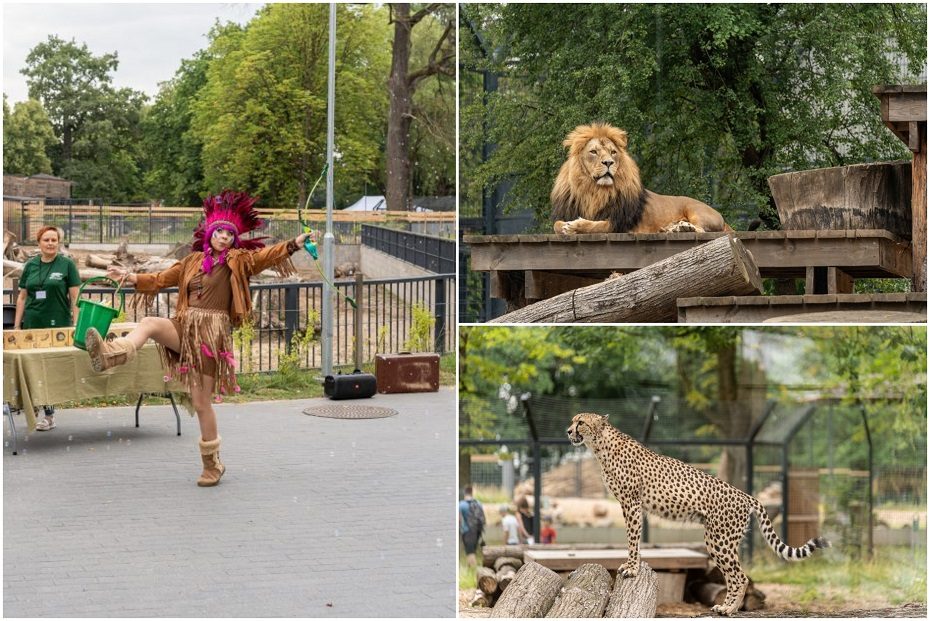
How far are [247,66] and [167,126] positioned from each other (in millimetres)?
6175

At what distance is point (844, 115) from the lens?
10.6m

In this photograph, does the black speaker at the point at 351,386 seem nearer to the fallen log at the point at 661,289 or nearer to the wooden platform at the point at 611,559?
the wooden platform at the point at 611,559

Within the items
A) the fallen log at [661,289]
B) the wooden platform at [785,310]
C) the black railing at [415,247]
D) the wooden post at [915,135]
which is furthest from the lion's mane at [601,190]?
the black railing at [415,247]

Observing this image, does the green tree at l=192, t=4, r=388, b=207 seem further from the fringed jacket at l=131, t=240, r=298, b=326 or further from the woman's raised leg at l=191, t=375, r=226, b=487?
the woman's raised leg at l=191, t=375, r=226, b=487

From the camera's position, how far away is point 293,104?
40.8 m

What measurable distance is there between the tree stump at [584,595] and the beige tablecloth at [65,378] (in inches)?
205

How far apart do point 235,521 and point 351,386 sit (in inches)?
197

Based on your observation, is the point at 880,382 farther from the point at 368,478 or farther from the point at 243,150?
the point at 243,150

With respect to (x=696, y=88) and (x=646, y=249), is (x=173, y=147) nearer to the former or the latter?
(x=696, y=88)

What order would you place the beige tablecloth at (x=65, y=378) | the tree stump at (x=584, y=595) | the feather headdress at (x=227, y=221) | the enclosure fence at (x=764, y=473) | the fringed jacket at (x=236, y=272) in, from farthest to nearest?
the enclosure fence at (x=764, y=473)
the beige tablecloth at (x=65, y=378)
the feather headdress at (x=227, y=221)
the fringed jacket at (x=236, y=272)
the tree stump at (x=584, y=595)

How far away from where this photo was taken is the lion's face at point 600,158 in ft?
21.5

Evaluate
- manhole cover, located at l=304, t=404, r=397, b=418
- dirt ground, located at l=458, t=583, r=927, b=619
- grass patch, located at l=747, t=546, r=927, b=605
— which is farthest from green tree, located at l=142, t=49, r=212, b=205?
dirt ground, located at l=458, t=583, r=927, b=619

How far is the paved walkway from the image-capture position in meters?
5.05

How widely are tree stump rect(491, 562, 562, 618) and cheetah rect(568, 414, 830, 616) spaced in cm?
36
